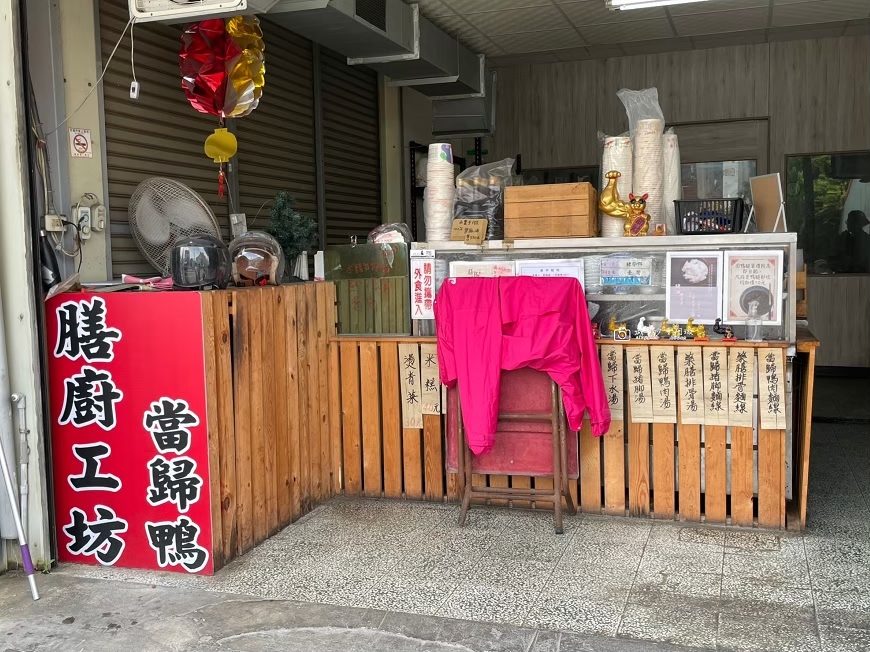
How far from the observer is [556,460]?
410 centimetres

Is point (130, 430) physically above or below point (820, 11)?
below

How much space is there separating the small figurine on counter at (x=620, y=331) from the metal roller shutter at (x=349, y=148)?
3160 mm

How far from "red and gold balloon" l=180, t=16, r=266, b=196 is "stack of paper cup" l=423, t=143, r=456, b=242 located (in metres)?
1.06

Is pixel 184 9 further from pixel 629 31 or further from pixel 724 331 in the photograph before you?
pixel 629 31

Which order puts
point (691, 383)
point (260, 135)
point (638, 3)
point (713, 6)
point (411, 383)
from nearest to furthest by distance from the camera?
point (691, 383)
point (411, 383)
point (638, 3)
point (260, 135)
point (713, 6)

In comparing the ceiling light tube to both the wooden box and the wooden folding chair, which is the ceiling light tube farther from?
the wooden folding chair

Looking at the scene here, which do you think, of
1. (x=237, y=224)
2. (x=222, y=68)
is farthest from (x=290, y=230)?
(x=222, y=68)

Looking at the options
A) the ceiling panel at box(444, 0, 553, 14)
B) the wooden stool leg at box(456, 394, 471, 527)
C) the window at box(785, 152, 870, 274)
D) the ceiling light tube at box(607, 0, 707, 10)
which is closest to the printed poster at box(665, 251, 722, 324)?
the wooden stool leg at box(456, 394, 471, 527)

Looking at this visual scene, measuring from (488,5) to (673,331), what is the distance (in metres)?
3.18

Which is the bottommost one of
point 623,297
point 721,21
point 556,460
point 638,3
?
point 556,460

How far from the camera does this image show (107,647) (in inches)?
120

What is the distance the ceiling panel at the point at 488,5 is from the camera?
238 inches

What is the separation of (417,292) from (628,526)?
1.69 metres

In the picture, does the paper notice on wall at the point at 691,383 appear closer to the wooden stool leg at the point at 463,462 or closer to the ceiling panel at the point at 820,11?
the wooden stool leg at the point at 463,462
